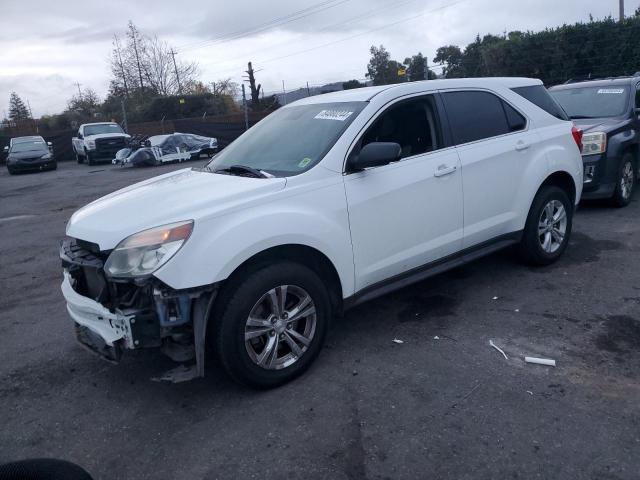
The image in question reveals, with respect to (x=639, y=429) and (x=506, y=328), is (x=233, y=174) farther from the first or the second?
(x=639, y=429)

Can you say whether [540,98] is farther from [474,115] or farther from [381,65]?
[381,65]

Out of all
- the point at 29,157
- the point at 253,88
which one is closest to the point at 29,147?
the point at 29,157

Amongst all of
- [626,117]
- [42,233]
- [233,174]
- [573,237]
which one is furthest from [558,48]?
[233,174]

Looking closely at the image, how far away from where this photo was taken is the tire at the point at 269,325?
11.0ft

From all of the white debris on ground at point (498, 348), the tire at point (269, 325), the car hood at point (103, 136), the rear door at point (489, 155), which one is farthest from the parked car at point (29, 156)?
the white debris on ground at point (498, 348)

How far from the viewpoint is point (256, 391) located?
364 centimetres

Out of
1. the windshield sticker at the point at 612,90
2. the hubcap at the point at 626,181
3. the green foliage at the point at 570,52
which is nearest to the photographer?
the hubcap at the point at 626,181

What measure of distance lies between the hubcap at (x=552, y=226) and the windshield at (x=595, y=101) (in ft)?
11.5

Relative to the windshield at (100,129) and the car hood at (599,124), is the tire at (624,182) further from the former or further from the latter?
the windshield at (100,129)

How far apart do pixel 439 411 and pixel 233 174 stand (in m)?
2.22

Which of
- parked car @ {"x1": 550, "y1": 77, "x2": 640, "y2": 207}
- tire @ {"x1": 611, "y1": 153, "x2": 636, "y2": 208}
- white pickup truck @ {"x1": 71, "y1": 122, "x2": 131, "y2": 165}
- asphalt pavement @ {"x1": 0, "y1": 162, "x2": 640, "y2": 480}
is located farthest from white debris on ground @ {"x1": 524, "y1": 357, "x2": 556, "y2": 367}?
white pickup truck @ {"x1": 71, "y1": 122, "x2": 131, "y2": 165}

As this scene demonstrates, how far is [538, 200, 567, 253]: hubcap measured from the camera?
17.8 feet

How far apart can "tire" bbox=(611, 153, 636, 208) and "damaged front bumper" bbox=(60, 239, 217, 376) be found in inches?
259

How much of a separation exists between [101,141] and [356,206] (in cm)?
2565
